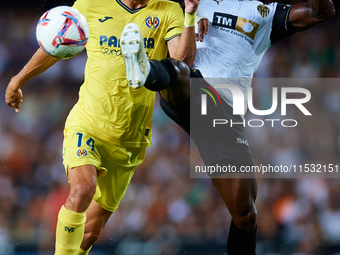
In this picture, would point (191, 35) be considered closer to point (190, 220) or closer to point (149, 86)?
point (149, 86)

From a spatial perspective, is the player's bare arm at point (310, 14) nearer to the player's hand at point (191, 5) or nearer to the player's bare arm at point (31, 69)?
the player's hand at point (191, 5)

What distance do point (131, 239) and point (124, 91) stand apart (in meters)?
3.07

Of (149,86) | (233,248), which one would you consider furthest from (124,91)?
(233,248)

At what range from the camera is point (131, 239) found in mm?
5762

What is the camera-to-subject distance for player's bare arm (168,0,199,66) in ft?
9.93

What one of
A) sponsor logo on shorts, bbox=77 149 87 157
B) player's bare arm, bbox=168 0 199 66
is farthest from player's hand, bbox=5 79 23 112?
player's bare arm, bbox=168 0 199 66

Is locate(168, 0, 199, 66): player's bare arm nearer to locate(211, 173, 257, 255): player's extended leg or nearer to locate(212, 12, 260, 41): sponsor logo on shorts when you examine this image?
locate(212, 12, 260, 41): sponsor logo on shorts

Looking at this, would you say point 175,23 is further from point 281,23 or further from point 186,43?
point 281,23

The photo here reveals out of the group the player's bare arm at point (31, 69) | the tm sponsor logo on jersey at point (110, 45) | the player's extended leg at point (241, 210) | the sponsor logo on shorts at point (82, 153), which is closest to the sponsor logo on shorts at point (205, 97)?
the player's extended leg at point (241, 210)

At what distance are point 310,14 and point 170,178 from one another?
130 inches

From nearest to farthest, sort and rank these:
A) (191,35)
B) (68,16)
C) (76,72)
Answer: (68,16) < (191,35) < (76,72)

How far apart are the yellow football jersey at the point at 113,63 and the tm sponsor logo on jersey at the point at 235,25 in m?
0.40

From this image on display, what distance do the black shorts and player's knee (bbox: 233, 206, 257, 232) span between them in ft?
1.23

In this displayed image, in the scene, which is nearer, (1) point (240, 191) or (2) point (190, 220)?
(1) point (240, 191)
